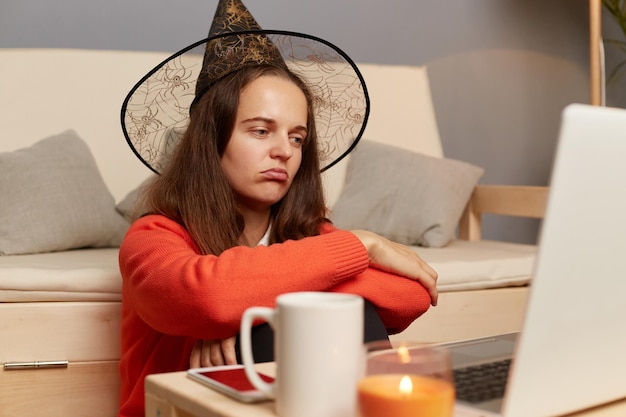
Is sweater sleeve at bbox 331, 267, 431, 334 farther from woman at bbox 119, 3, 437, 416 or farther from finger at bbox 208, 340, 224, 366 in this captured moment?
finger at bbox 208, 340, 224, 366

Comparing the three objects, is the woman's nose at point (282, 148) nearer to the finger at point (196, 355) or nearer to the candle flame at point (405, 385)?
the finger at point (196, 355)

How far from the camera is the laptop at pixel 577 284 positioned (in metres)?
0.51

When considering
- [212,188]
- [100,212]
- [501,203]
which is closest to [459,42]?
[501,203]

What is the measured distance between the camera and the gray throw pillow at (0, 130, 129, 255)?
5.90ft

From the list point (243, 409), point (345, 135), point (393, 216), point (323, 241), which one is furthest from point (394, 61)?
point (243, 409)

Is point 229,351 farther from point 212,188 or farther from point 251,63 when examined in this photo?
point 251,63

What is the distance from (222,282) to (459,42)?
236 cm

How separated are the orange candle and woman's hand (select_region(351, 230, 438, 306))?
551 mm

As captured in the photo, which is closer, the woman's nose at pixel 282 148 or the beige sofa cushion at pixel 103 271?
the woman's nose at pixel 282 148

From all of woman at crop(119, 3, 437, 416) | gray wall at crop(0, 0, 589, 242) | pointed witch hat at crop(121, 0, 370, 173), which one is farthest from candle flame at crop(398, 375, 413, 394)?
gray wall at crop(0, 0, 589, 242)

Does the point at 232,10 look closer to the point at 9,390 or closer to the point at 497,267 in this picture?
the point at 9,390

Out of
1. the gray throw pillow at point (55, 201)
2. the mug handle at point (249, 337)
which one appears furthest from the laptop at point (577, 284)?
the gray throw pillow at point (55, 201)

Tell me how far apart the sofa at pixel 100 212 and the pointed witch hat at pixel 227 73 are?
12.7 inches

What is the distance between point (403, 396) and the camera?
53cm
